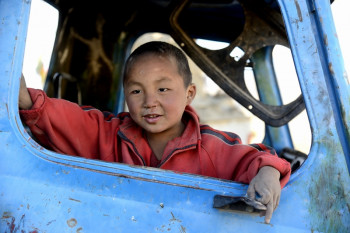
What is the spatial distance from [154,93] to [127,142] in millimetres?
205

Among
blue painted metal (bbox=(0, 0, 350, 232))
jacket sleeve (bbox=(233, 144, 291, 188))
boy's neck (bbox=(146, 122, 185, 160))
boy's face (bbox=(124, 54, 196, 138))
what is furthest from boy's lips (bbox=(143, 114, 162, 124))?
blue painted metal (bbox=(0, 0, 350, 232))

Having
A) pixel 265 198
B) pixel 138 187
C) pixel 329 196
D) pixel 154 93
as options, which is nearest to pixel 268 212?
pixel 265 198

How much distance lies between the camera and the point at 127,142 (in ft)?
5.46

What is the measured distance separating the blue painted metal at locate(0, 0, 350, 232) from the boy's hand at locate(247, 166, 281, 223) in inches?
1.5

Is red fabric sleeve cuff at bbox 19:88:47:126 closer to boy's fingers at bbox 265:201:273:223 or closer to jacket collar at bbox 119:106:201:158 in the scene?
jacket collar at bbox 119:106:201:158

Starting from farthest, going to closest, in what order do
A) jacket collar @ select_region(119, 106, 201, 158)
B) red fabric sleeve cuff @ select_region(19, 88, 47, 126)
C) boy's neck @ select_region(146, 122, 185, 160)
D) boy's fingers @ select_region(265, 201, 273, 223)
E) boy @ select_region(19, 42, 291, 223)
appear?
1. boy's neck @ select_region(146, 122, 185, 160)
2. jacket collar @ select_region(119, 106, 201, 158)
3. boy @ select_region(19, 42, 291, 223)
4. red fabric sleeve cuff @ select_region(19, 88, 47, 126)
5. boy's fingers @ select_region(265, 201, 273, 223)

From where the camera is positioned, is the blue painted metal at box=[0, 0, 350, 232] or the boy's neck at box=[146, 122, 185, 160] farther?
the boy's neck at box=[146, 122, 185, 160]

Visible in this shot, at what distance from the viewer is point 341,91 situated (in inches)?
48.2

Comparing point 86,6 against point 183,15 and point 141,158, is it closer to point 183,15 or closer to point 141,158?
point 183,15

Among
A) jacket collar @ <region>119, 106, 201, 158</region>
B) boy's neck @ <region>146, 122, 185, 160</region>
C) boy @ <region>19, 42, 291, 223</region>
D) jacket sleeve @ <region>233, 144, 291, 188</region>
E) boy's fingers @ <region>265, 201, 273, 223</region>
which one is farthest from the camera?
boy's neck @ <region>146, 122, 185, 160</region>

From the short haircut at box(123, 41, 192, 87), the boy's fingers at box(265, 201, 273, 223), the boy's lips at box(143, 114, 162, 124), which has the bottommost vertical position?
the boy's fingers at box(265, 201, 273, 223)

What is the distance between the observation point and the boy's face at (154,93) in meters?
1.69

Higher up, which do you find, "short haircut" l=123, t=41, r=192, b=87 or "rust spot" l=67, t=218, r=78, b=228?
"short haircut" l=123, t=41, r=192, b=87

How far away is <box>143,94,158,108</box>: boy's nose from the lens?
1667 mm
